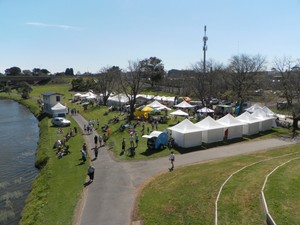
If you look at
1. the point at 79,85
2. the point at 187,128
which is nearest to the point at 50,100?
the point at 187,128

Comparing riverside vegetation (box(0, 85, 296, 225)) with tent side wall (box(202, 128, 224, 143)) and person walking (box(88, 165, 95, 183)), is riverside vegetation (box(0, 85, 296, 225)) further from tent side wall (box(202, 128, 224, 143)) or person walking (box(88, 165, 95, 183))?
tent side wall (box(202, 128, 224, 143))

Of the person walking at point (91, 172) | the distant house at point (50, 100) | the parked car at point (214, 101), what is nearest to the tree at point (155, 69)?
the parked car at point (214, 101)

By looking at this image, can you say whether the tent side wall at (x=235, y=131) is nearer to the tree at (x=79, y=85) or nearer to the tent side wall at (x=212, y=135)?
the tent side wall at (x=212, y=135)

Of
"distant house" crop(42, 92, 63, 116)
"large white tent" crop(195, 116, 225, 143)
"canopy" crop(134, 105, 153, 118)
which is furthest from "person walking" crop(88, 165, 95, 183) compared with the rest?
"distant house" crop(42, 92, 63, 116)

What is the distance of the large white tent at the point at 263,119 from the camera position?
119 feet

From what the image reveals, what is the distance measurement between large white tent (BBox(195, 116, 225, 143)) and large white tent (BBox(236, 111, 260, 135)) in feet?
13.9

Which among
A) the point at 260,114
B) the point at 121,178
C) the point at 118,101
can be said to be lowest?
the point at 121,178

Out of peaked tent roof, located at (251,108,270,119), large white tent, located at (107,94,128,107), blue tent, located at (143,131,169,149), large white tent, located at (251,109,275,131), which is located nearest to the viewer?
blue tent, located at (143,131,169,149)

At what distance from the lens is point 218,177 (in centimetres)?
1909

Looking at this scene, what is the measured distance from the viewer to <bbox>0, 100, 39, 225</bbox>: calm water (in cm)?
2034

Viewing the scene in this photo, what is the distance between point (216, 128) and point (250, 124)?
229 inches

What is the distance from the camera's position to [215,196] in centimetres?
1628

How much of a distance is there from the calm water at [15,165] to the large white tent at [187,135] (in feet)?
46.1

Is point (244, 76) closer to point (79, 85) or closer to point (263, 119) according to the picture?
point (263, 119)
